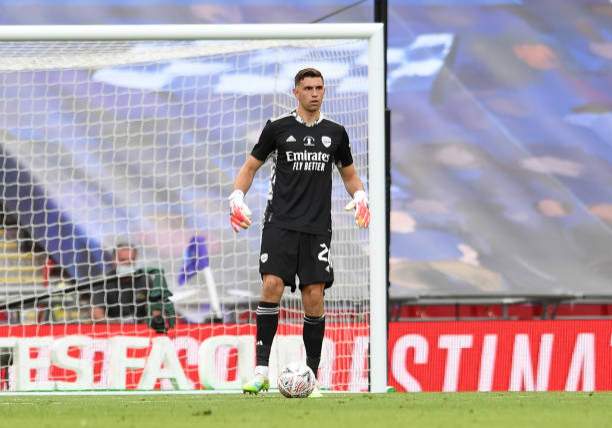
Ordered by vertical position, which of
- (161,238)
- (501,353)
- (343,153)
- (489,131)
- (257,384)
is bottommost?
(501,353)

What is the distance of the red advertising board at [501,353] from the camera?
1045cm

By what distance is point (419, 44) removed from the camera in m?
16.4

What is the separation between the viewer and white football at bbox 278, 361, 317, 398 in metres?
6.37

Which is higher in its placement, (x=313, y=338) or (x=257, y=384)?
(x=313, y=338)

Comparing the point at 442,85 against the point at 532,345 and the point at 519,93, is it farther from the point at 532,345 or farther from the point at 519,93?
the point at 532,345

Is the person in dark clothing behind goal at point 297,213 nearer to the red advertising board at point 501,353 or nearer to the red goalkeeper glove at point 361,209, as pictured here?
the red goalkeeper glove at point 361,209

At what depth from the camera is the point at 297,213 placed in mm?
6715

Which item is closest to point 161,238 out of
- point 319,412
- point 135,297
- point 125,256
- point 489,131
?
point 125,256

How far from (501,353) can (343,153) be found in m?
3.98

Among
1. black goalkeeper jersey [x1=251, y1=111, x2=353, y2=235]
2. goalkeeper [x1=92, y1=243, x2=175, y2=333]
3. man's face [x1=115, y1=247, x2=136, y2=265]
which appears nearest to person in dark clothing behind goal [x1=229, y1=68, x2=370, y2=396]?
black goalkeeper jersey [x1=251, y1=111, x2=353, y2=235]

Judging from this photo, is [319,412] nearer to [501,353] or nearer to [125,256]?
[501,353]

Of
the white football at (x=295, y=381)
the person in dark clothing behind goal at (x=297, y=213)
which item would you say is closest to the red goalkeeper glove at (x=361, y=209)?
the person in dark clothing behind goal at (x=297, y=213)

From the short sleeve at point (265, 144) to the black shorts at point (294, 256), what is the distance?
0.39 m

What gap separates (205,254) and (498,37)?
657 centimetres
